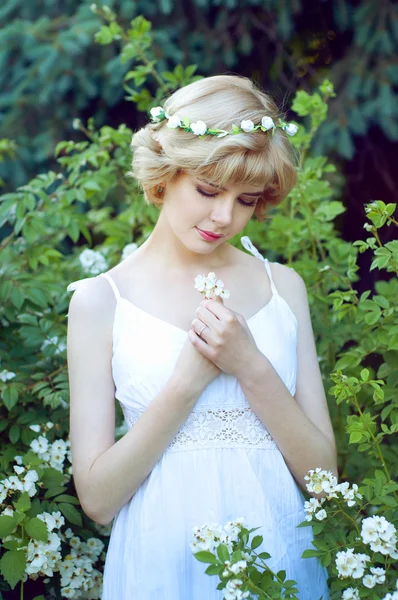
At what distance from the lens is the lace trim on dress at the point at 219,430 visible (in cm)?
184

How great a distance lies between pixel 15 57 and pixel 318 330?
89.1 inches

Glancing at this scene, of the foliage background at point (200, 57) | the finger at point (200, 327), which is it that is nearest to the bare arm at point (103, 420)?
the finger at point (200, 327)

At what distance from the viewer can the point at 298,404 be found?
1937mm

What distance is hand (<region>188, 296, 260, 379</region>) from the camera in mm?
1770

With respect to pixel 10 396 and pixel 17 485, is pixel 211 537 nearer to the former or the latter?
pixel 17 485

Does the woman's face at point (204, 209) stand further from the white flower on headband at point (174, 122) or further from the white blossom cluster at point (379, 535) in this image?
the white blossom cluster at point (379, 535)

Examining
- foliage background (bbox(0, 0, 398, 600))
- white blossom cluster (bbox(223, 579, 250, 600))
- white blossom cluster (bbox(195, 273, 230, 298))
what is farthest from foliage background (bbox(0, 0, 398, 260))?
white blossom cluster (bbox(223, 579, 250, 600))

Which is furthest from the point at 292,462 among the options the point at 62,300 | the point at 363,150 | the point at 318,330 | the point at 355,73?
the point at 363,150

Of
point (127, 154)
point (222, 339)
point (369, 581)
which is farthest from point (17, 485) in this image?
point (127, 154)

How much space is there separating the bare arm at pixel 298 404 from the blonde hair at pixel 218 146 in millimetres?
345

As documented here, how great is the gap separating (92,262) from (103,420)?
1107 millimetres

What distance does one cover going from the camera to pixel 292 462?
Answer: 6.22ft

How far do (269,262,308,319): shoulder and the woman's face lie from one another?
27 cm

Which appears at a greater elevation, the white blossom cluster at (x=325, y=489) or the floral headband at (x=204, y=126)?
the floral headband at (x=204, y=126)
